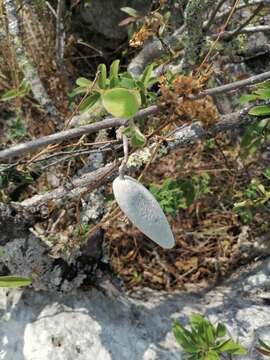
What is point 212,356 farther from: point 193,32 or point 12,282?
point 193,32

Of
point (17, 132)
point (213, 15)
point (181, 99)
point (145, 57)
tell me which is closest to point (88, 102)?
point (181, 99)

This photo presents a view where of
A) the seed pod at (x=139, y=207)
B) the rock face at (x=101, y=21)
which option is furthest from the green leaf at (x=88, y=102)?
the rock face at (x=101, y=21)

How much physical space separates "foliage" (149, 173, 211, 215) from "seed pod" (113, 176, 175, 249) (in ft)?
2.20

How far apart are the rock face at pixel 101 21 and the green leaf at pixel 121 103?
1.69 meters

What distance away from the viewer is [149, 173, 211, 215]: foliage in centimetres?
144

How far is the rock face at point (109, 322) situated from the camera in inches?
50.3

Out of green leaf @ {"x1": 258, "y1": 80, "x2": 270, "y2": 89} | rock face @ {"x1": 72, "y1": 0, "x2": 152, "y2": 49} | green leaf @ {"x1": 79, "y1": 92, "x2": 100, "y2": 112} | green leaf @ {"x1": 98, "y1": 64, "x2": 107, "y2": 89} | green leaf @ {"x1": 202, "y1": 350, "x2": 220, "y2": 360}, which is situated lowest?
green leaf @ {"x1": 202, "y1": 350, "x2": 220, "y2": 360}

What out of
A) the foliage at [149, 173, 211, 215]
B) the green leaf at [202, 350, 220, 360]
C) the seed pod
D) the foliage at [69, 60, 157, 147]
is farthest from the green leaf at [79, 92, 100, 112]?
the green leaf at [202, 350, 220, 360]

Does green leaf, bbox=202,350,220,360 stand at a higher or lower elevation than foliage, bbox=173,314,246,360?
lower

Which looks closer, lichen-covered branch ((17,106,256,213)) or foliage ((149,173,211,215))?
lichen-covered branch ((17,106,256,213))

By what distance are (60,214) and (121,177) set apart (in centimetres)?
75

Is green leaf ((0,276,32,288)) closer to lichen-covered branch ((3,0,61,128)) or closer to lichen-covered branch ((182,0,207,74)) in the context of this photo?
lichen-covered branch ((182,0,207,74))

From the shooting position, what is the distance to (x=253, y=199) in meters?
1.60

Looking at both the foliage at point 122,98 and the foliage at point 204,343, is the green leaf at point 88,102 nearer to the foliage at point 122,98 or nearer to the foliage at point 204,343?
the foliage at point 122,98
